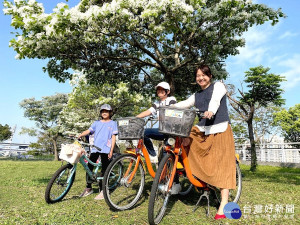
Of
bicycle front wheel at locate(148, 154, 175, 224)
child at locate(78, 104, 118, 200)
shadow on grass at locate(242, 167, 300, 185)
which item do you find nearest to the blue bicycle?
child at locate(78, 104, 118, 200)

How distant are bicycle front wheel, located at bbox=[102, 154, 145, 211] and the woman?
968mm

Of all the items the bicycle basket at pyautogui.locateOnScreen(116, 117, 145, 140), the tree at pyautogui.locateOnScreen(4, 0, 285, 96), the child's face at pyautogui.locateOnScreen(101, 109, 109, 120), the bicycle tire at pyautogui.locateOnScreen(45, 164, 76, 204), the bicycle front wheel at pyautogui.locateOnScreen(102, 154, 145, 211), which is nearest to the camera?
the bicycle basket at pyautogui.locateOnScreen(116, 117, 145, 140)

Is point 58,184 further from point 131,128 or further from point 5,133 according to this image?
point 5,133

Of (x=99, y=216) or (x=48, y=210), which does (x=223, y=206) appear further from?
(x=48, y=210)

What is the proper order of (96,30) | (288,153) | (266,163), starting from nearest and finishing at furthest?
(96,30), (288,153), (266,163)

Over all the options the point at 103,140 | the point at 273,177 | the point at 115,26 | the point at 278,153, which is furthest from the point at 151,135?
the point at 278,153

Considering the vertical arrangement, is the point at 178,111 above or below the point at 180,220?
above

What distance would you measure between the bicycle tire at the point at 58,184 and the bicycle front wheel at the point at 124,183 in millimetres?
997

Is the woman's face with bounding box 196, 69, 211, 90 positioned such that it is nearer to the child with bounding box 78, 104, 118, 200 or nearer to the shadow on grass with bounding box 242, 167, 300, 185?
the child with bounding box 78, 104, 118, 200

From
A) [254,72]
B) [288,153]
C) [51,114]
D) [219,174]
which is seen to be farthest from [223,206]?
[51,114]

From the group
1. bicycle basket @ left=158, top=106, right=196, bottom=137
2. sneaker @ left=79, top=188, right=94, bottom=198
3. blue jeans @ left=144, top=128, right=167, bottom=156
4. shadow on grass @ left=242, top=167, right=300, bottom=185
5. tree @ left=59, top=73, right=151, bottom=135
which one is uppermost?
tree @ left=59, top=73, right=151, bottom=135

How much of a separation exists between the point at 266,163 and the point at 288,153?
2019 mm

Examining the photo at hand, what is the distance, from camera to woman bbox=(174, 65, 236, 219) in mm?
3553

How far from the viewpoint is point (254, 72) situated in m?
26.1
